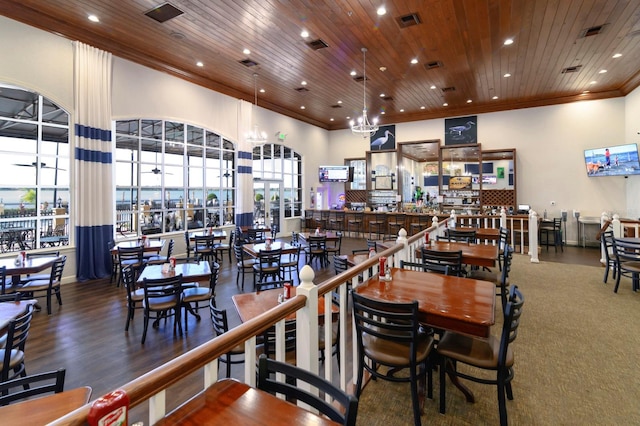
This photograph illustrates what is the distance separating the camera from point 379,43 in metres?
6.33

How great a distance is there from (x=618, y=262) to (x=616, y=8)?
161 inches

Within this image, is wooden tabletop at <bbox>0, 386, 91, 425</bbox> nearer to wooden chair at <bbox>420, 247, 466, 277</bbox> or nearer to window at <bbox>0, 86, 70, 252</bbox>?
wooden chair at <bbox>420, 247, 466, 277</bbox>

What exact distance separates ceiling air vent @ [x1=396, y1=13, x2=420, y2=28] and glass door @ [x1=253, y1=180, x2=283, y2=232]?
7.05 metres

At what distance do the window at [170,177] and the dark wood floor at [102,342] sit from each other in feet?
9.03

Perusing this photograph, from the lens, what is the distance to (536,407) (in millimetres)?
2322

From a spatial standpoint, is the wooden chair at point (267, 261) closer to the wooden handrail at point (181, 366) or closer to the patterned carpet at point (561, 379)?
the patterned carpet at point (561, 379)

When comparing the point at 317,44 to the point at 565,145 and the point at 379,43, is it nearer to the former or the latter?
the point at 379,43

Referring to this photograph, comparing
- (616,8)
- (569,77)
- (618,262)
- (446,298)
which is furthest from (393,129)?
(446,298)

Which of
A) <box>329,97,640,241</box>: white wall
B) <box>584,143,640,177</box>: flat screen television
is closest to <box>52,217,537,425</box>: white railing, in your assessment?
<box>584,143,640,177</box>: flat screen television

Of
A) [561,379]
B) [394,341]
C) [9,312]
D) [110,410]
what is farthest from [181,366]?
[561,379]

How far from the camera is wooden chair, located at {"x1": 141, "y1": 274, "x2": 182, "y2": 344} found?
3.61m

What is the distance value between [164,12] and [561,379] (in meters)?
7.17

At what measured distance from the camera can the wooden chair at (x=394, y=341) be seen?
80.4 inches

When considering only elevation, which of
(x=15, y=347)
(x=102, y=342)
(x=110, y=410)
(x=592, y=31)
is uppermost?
(x=592, y=31)
